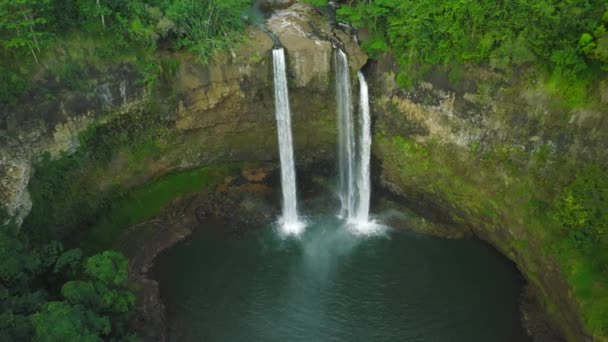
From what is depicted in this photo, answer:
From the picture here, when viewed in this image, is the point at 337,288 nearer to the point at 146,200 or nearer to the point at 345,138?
the point at 345,138

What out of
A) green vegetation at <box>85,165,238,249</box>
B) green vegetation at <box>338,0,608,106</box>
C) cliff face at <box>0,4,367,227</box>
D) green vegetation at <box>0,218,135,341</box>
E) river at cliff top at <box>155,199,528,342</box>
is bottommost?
river at cliff top at <box>155,199,528,342</box>

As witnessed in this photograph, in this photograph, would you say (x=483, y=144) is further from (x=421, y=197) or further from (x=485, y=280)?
(x=485, y=280)

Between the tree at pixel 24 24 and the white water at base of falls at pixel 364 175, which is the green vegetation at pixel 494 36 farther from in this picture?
the tree at pixel 24 24

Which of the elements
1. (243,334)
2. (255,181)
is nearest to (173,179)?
(255,181)

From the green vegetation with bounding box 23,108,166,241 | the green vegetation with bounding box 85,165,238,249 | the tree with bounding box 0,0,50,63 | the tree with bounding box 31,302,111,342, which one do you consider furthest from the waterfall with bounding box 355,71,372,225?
the tree with bounding box 31,302,111,342

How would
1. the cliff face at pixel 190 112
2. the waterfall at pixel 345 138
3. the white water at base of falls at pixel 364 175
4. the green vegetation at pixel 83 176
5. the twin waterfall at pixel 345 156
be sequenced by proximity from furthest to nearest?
the white water at base of falls at pixel 364 175
the twin waterfall at pixel 345 156
the waterfall at pixel 345 138
the green vegetation at pixel 83 176
the cliff face at pixel 190 112

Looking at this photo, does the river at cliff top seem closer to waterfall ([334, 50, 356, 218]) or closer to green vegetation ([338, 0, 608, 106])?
waterfall ([334, 50, 356, 218])

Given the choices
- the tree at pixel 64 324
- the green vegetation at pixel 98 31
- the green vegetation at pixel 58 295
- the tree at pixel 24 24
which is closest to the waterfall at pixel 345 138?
the green vegetation at pixel 98 31

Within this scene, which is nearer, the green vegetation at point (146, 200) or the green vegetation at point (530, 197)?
the green vegetation at point (530, 197)
